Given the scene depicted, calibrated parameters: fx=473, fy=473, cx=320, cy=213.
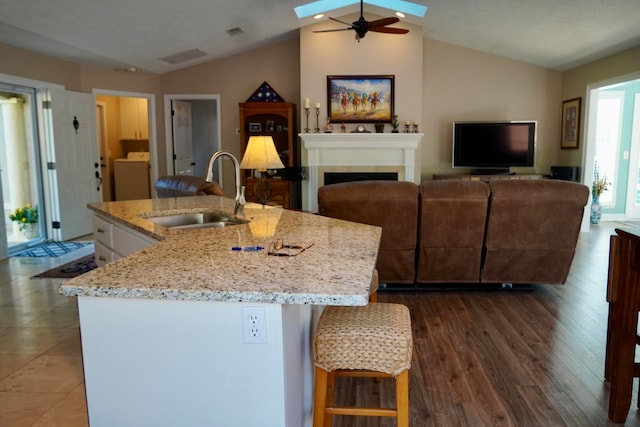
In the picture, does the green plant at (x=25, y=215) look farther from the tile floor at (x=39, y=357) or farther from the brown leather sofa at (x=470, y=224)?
the brown leather sofa at (x=470, y=224)

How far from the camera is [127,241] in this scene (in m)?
2.71

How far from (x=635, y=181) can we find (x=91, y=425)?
8532 millimetres

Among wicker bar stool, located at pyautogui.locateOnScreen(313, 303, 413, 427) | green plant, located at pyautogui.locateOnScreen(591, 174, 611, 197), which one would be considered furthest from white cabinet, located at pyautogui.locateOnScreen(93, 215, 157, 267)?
green plant, located at pyautogui.locateOnScreen(591, 174, 611, 197)

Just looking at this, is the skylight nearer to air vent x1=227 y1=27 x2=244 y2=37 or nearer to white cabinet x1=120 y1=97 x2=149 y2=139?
air vent x1=227 y1=27 x2=244 y2=37

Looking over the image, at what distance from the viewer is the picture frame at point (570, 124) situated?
22.7 ft

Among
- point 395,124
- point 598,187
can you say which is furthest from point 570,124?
point 395,124

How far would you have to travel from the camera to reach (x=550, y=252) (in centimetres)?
384

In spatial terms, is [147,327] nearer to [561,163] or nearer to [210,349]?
[210,349]

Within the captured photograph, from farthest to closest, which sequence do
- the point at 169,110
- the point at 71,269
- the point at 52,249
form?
1. the point at 169,110
2. the point at 52,249
3. the point at 71,269

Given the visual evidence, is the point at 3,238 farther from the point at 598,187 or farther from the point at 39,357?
the point at 598,187

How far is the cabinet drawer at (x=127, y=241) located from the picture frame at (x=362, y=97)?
4.82 meters

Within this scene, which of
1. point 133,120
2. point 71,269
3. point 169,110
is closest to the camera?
point 71,269

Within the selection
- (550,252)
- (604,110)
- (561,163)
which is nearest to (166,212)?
(550,252)

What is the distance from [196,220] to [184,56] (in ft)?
15.4
